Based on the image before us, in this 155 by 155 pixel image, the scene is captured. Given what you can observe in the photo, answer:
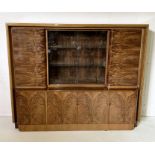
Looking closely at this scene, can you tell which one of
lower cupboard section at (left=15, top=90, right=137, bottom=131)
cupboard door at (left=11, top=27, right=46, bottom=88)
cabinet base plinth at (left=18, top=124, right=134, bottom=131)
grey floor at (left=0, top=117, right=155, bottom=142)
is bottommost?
grey floor at (left=0, top=117, right=155, bottom=142)

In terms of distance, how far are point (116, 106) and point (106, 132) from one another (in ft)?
1.42

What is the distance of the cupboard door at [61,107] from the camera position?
306cm

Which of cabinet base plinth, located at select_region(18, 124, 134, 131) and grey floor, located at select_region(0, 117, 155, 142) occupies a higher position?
cabinet base plinth, located at select_region(18, 124, 134, 131)

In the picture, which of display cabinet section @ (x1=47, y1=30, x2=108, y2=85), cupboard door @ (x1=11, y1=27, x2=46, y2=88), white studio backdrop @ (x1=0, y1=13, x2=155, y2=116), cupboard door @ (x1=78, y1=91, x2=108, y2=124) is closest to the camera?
cupboard door @ (x1=11, y1=27, x2=46, y2=88)

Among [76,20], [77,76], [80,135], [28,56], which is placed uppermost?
[76,20]

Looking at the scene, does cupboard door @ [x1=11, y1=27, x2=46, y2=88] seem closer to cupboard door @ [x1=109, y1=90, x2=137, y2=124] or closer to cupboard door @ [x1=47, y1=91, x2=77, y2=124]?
cupboard door @ [x1=47, y1=91, x2=77, y2=124]

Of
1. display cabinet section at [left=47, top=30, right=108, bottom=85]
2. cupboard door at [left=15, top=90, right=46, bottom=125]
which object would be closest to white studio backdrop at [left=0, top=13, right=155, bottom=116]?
display cabinet section at [left=47, top=30, right=108, bottom=85]

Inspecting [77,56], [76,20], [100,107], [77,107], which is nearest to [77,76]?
[77,56]

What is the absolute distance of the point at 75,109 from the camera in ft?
10.3

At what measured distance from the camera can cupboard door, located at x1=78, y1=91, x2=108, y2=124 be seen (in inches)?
121

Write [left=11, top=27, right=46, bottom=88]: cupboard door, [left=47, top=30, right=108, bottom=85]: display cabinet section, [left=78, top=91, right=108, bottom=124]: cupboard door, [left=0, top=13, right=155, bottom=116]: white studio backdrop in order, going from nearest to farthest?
[left=11, top=27, right=46, bottom=88]: cupboard door
[left=47, top=30, right=108, bottom=85]: display cabinet section
[left=78, top=91, right=108, bottom=124]: cupboard door
[left=0, top=13, right=155, bottom=116]: white studio backdrop

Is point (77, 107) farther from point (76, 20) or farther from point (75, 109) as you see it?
point (76, 20)

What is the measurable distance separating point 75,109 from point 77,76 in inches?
19.7
